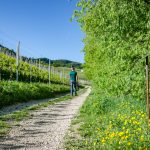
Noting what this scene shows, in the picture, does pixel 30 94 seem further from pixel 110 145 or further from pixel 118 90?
pixel 110 145

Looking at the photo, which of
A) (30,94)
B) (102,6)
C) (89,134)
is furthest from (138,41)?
(30,94)

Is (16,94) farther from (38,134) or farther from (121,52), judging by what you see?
(121,52)

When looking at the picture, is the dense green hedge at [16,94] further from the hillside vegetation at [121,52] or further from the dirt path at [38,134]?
the hillside vegetation at [121,52]

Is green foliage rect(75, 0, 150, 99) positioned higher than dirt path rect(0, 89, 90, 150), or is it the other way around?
green foliage rect(75, 0, 150, 99)

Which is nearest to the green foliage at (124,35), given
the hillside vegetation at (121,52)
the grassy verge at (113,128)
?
the hillside vegetation at (121,52)

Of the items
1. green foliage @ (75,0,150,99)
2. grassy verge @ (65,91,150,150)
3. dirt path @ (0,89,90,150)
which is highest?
green foliage @ (75,0,150,99)

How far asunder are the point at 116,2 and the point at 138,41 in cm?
126

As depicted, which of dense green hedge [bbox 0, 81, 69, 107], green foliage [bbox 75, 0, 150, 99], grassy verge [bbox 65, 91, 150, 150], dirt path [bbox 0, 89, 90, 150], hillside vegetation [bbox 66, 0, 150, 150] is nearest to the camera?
grassy verge [bbox 65, 91, 150, 150]

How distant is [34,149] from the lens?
25.1ft

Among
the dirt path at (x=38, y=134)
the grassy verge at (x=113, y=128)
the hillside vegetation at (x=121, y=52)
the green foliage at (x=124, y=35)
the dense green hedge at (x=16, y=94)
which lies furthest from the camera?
the dense green hedge at (x=16, y=94)

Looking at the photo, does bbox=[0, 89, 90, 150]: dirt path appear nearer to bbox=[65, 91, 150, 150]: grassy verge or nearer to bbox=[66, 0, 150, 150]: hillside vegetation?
bbox=[65, 91, 150, 150]: grassy verge

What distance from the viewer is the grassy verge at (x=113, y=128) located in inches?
271

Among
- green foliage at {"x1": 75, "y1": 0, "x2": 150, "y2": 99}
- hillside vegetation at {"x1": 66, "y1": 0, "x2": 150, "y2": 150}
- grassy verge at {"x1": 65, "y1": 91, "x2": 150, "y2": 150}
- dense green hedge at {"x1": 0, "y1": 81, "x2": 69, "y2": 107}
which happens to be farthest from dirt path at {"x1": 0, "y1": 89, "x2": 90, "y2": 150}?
dense green hedge at {"x1": 0, "y1": 81, "x2": 69, "y2": 107}

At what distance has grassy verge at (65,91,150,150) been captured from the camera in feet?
22.5
